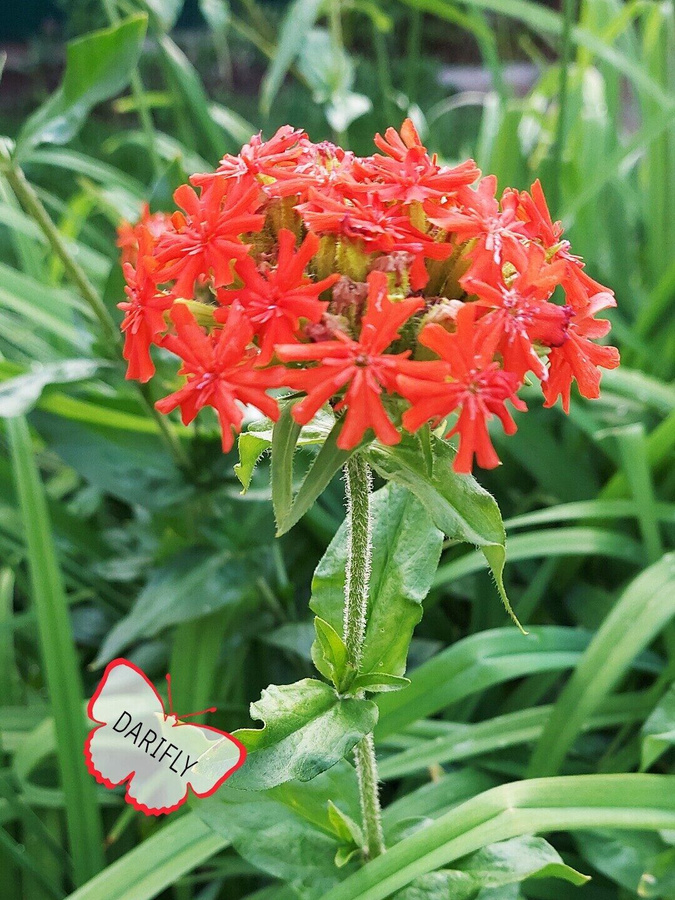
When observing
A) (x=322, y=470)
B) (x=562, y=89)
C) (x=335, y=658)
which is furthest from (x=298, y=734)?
(x=562, y=89)

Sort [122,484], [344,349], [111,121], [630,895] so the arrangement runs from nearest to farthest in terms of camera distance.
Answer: [344,349] < [630,895] < [122,484] < [111,121]

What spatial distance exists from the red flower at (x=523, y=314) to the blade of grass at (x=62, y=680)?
1.67 ft

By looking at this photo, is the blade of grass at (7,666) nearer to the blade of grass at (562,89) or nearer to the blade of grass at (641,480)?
the blade of grass at (641,480)

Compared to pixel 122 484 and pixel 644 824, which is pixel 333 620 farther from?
pixel 122 484

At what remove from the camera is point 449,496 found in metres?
0.41

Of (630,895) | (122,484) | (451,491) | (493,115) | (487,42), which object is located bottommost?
(630,895)

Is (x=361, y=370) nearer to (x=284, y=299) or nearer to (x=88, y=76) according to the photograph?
(x=284, y=299)

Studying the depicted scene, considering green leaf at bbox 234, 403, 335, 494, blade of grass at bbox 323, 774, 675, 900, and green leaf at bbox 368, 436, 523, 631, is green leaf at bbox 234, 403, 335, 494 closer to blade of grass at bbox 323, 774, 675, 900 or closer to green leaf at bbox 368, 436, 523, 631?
green leaf at bbox 368, 436, 523, 631

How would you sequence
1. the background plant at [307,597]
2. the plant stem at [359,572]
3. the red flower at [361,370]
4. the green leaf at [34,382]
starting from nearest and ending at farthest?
1. the red flower at [361,370]
2. the plant stem at [359,572]
3. the background plant at [307,597]
4. the green leaf at [34,382]

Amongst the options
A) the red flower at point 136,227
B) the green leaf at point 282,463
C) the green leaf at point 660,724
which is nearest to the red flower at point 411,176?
the green leaf at point 282,463

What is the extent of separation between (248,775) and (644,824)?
0.25 metres

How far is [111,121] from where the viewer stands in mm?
2547

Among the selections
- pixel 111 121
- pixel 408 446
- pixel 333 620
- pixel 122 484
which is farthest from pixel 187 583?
pixel 111 121

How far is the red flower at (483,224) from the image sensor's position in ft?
1.22
